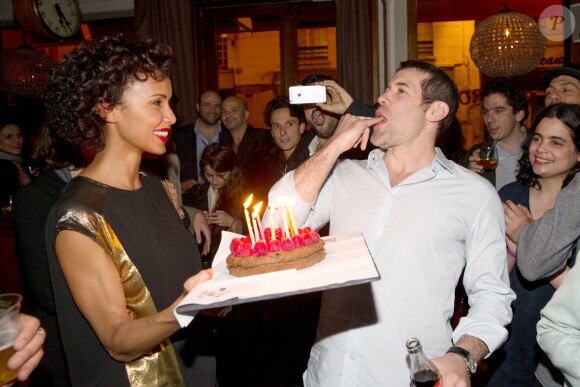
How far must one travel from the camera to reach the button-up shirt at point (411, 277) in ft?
6.00

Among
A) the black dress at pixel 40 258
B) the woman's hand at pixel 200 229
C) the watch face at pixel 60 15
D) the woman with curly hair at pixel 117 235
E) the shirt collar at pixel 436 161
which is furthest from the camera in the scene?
the watch face at pixel 60 15

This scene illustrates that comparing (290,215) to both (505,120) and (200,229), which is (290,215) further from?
(505,120)

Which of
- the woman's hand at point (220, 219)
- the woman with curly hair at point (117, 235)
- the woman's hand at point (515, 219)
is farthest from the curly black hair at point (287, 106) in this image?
the woman with curly hair at point (117, 235)

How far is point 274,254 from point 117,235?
53 cm

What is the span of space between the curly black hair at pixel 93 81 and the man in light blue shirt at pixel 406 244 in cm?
72

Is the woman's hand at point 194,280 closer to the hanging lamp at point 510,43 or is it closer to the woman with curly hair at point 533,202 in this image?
the woman with curly hair at point 533,202

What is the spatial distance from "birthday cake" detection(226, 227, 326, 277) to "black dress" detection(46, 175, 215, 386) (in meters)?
0.27

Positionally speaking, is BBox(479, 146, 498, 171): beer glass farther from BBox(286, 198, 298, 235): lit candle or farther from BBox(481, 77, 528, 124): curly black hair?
BBox(286, 198, 298, 235): lit candle

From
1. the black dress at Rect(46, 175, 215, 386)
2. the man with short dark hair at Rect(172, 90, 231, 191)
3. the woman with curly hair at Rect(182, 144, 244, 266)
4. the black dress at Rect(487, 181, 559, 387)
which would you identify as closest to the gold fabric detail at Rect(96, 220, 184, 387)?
the black dress at Rect(46, 175, 215, 386)

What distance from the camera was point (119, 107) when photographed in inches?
66.9

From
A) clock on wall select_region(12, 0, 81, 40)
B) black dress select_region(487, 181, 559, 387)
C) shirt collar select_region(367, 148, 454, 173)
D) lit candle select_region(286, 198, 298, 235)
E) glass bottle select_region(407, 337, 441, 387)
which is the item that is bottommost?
black dress select_region(487, 181, 559, 387)

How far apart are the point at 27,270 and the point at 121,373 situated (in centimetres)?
99

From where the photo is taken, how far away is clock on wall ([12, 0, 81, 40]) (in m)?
5.48

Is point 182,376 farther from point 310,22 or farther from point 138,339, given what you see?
point 310,22
